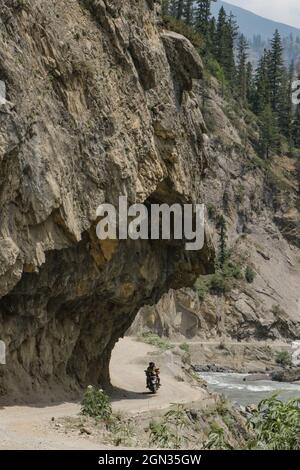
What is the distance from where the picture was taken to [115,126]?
2269cm

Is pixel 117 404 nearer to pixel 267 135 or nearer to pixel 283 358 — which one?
pixel 283 358

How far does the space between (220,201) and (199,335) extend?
19.2 m

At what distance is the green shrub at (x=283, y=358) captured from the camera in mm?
66812

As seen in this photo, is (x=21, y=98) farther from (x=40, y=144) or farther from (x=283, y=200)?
(x=283, y=200)

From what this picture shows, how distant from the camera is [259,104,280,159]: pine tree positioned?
9594 centimetres

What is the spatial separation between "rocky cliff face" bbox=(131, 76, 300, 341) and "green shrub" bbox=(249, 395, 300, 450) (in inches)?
1684

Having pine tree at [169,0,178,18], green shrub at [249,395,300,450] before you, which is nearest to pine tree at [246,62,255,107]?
pine tree at [169,0,178,18]

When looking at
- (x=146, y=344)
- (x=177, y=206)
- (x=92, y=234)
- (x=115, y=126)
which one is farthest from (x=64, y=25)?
(x=146, y=344)

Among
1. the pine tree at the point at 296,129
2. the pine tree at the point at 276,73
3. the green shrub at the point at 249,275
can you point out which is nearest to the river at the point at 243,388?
the green shrub at the point at 249,275

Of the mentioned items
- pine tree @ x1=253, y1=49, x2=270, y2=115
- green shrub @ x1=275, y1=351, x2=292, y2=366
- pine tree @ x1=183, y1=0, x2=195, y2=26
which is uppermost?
pine tree @ x1=183, y1=0, x2=195, y2=26

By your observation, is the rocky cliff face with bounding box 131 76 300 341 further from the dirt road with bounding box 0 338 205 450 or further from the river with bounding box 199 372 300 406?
the dirt road with bounding box 0 338 205 450

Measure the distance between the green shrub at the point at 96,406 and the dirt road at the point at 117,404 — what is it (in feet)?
1.43

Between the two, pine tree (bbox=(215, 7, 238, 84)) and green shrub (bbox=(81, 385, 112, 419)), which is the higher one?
pine tree (bbox=(215, 7, 238, 84))

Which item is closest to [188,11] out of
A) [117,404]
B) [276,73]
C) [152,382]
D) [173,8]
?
[173,8]
